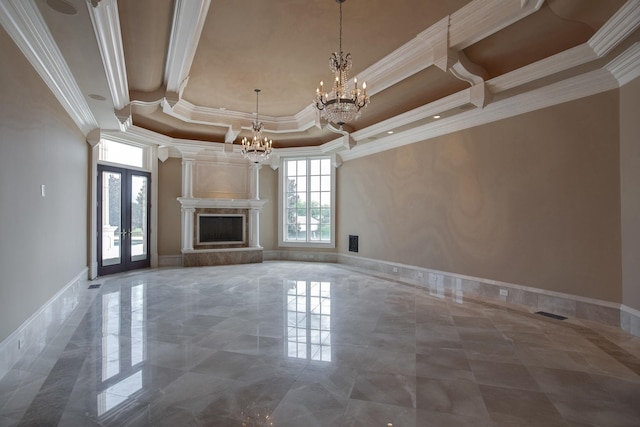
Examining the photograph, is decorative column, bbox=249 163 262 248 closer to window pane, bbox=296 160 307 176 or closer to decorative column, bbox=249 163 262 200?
decorative column, bbox=249 163 262 200

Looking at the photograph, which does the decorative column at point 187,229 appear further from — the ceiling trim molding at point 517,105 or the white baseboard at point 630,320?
the white baseboard at point 630,320

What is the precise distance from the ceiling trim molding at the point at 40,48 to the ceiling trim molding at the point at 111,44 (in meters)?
0.43

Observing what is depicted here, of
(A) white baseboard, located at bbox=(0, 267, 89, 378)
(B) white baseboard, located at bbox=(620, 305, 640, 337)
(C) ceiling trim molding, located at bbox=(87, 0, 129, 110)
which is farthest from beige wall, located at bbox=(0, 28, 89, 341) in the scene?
(B) white baseboard, located at bbox=(620, 305, 640, 337)

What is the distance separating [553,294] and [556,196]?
137cm

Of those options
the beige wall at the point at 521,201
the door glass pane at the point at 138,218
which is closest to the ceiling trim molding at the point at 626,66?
the beige wall at the point at 521,201

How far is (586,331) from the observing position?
13.2 feet

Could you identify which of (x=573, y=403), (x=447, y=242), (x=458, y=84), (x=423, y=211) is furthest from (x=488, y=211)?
(x=573, y=403)

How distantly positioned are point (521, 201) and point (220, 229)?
24.9ft

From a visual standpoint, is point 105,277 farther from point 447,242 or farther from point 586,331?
point 586,331

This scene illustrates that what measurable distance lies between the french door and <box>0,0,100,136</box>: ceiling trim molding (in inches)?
105

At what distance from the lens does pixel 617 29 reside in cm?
345

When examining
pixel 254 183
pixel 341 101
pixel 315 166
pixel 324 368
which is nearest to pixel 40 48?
pixel 341 101

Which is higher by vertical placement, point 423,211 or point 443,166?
point 443,166

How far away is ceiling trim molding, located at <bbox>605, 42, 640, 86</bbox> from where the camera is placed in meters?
3.74
